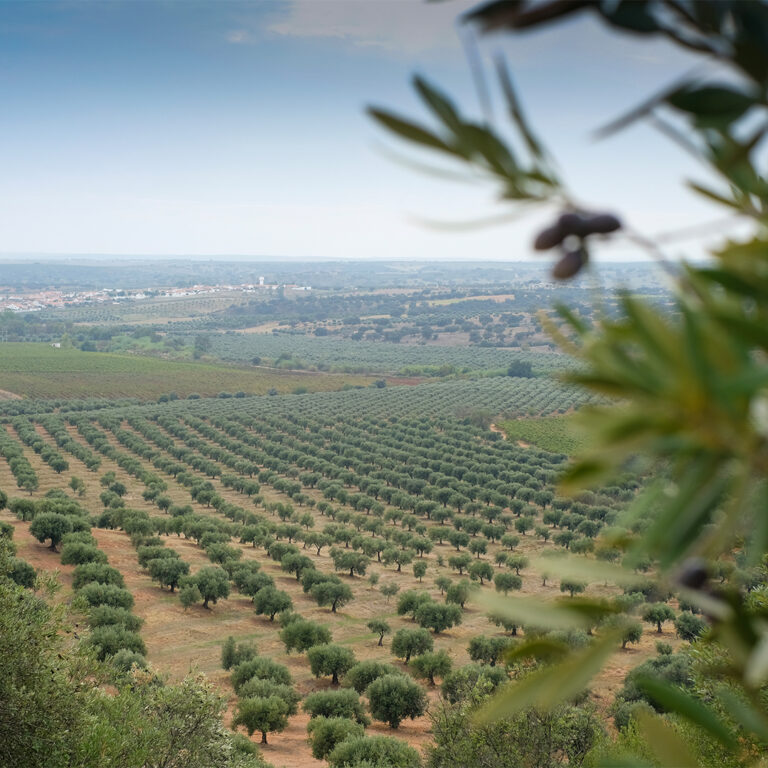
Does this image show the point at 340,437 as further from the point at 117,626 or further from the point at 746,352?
the point at 746,352

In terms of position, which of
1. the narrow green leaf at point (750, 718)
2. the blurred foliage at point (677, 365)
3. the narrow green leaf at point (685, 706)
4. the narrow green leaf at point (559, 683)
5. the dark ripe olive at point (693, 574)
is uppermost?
the blurred foliage at point (677, 365)

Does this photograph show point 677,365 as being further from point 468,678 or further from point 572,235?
point 468,678

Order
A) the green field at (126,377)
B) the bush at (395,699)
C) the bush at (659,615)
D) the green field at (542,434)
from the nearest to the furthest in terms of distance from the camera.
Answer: the bush at (395,699), the bush at (659,615), the green field at (542,434), the green field at (126,377)

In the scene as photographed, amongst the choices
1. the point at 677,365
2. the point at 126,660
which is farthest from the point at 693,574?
the point at 126,660

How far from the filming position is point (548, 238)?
2.78 ft

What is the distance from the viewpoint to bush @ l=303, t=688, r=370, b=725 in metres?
25.3

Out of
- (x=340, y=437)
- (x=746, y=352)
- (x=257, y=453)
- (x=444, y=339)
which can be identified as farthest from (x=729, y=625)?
(x=444, y=339)

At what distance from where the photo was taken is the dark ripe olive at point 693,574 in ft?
2.58

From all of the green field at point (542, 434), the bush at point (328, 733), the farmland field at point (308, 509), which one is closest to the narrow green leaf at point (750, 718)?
the farmland field at point (308, 509)

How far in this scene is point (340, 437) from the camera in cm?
7819

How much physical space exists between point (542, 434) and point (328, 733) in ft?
184

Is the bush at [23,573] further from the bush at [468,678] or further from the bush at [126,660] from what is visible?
the bush at [468,678]

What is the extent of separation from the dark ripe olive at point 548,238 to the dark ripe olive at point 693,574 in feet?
1.31

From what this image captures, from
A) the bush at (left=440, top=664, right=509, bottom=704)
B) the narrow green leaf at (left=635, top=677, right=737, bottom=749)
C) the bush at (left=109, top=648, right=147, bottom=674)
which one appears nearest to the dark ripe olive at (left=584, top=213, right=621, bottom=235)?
the narrow green leaf at (left=635, top=677, right=737, bottom=749)
